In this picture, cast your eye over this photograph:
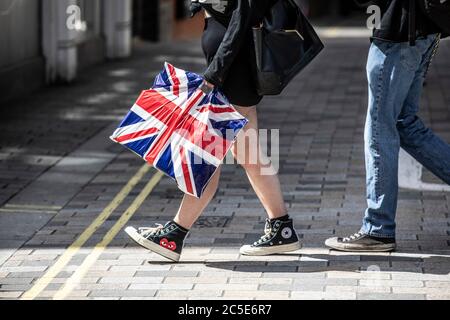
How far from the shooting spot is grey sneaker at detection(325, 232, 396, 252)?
20.9 feet

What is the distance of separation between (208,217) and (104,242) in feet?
2.81

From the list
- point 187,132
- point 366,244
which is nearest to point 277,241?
point 366,244

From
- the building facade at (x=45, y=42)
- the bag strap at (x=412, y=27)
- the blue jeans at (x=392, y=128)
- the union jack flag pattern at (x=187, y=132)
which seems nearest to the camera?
the union jack flag pattern at (x=187, y=132)

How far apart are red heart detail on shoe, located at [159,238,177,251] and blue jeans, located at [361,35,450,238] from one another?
1.06 metres

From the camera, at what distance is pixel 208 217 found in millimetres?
7328

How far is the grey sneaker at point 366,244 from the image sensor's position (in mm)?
6359

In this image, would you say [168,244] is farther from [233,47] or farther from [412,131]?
[412,131]

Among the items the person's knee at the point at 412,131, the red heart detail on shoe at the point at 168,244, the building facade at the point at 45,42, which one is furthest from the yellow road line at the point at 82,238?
the building facade at the point at 45,42

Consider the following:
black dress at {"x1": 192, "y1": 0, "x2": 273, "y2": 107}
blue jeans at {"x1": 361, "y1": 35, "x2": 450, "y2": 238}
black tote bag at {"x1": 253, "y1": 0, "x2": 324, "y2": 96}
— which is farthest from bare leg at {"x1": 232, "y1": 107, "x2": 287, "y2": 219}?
blue jeans at {"x1": 361, "y1": 35, "x2": 450, "y2": 238}

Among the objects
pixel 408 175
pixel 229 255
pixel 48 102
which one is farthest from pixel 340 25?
pixel 229 255

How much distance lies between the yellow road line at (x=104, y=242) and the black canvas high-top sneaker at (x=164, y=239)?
0.28 meters

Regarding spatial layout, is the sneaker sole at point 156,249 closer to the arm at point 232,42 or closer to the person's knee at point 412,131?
the arm at point 232,42

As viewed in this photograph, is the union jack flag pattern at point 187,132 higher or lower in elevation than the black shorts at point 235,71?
lower

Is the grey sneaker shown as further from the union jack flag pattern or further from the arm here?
the arm
